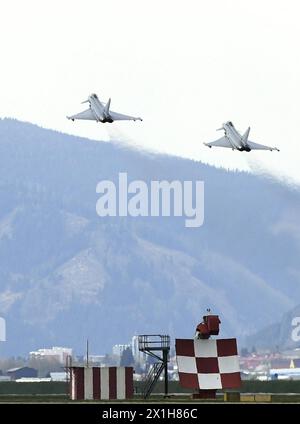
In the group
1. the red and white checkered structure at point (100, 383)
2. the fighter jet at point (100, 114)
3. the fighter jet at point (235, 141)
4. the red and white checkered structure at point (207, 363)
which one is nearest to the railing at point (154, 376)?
the red and white checkered structure at point (100, 383)

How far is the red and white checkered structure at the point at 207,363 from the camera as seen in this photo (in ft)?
230

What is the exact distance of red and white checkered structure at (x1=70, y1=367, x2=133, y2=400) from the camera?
78625mm

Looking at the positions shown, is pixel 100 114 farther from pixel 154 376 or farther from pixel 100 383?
pixel 100 383

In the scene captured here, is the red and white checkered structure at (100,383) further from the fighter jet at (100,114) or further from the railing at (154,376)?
the fighter jet at (100,114)

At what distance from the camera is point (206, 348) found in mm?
70625

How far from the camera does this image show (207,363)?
70.2 meters

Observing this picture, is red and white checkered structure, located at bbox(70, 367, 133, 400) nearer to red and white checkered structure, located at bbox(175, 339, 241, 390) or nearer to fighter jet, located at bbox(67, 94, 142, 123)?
red and white checkered structure, located at bbox(175, 339, 241, 390)

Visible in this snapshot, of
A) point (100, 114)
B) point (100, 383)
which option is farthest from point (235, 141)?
point (100, 383)

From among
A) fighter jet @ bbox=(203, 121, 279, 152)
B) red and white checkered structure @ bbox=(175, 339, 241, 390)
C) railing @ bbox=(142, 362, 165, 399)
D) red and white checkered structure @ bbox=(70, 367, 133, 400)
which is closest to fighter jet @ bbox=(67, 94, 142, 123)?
fighter jet @ bbox=(203, 121, 279, 152)

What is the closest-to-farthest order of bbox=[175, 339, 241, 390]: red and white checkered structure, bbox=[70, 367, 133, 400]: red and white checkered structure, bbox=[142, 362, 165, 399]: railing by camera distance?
bbox=[175, 339, 241, 390]: red and white checkered structure
bbox=[70, 367, 133, 400]: red and white checkered structure
bbox=[142, 362, 165, 399]: railing

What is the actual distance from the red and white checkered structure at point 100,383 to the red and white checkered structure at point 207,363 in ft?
31.2

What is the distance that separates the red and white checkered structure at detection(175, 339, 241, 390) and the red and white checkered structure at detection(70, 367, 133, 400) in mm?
9496

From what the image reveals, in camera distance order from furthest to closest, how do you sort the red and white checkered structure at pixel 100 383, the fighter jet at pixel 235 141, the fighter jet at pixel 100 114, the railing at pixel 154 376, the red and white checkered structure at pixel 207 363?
the fighter jet at pixel 100 114 → the fighter jet at pixel 235 141 → the railing at pixel 154 376 → the red and white checkered structure at pixel 100 383 → the red and white checkered structure at pixel 207 363

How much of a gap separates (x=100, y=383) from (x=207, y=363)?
36.3ft
